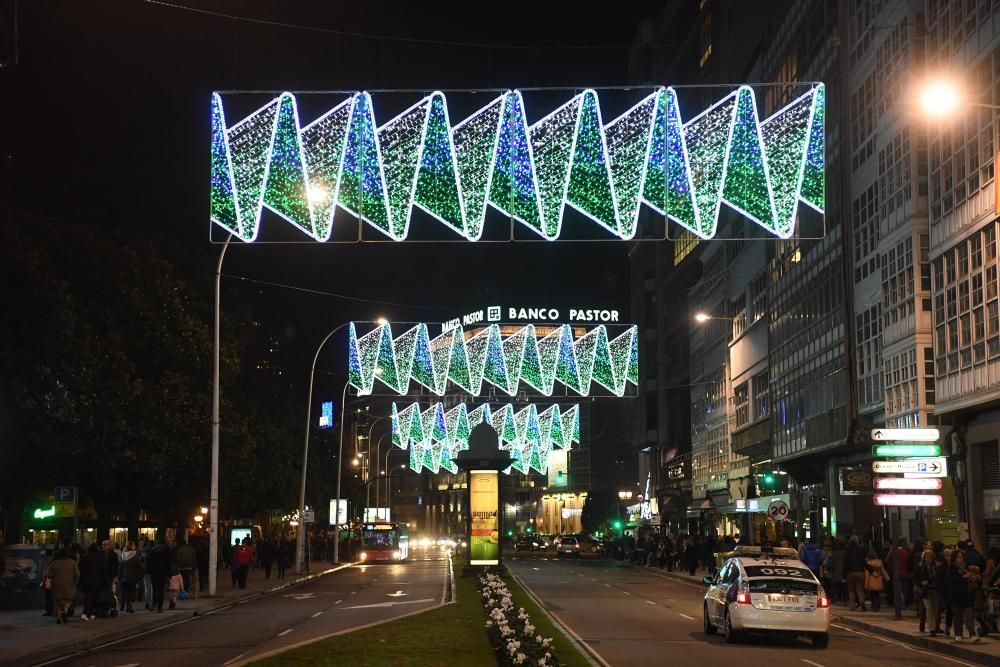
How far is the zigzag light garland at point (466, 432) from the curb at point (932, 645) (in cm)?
6213

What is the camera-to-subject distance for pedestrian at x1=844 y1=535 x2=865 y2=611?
1401 inches

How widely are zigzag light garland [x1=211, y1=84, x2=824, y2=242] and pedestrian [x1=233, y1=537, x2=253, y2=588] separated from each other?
20.7 m

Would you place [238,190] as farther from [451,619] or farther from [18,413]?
[18,413]

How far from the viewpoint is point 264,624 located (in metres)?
30.2

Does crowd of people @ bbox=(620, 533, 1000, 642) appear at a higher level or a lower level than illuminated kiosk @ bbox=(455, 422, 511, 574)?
lower

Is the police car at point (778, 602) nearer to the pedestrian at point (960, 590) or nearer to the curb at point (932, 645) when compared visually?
the curb at point (932, 645)

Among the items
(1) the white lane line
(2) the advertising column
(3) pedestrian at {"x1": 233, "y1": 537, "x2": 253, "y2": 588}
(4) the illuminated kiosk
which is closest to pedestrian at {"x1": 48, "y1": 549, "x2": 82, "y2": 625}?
(3) pedestrian at {"x1": 233, "y1": 537, "x2": 253, "y2": 588}

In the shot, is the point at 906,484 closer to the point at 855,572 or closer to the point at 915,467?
the point at 915,467

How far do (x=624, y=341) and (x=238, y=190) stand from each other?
224 feet

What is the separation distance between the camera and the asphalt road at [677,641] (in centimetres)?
2172

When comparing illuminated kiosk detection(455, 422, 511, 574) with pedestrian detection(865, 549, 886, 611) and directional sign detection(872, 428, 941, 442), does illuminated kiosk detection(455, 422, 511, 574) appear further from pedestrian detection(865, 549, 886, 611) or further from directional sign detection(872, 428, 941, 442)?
directional sign detection(872, 428, 941, 442)

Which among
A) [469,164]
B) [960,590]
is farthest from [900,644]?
[469,164]

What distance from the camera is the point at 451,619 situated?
Result: 28.4m

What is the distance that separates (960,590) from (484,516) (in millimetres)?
27635
